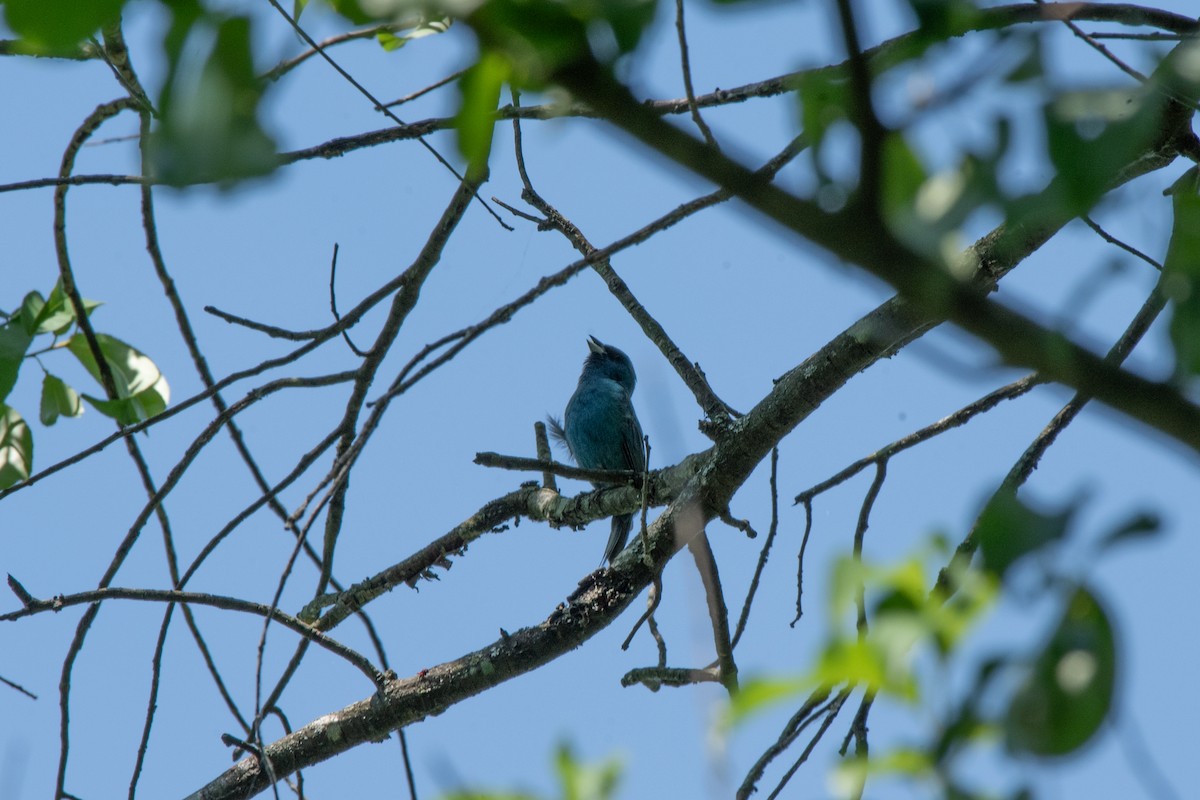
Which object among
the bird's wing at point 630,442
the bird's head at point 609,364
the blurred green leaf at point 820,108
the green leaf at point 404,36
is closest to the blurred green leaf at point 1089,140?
the blurred green leaf at point 820,108

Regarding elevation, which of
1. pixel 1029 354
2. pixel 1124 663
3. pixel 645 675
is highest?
pixel 645 675

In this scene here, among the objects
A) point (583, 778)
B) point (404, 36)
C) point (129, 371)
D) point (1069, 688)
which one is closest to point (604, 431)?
point (129, 371)

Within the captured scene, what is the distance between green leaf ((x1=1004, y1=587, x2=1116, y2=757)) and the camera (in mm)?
912

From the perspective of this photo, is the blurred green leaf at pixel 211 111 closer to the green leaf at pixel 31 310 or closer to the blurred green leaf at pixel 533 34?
the blurred green leaf at pixel 533 34

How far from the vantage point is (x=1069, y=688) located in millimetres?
919

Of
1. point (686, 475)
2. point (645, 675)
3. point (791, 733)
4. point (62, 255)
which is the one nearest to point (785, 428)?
point (686, 475)

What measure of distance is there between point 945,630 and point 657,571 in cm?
262

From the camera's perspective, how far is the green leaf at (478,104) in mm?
875

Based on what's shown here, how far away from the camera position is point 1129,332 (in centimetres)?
320

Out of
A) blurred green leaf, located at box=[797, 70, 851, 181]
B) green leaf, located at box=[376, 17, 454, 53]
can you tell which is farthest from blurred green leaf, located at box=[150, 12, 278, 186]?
green leaf, located at box=[376, 17, 454, 53]

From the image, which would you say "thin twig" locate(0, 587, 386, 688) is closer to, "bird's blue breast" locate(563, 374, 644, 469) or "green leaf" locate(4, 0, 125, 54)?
"green leaf" locate(4, 0, 125, 54)

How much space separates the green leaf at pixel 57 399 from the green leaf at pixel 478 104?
10.0 ft

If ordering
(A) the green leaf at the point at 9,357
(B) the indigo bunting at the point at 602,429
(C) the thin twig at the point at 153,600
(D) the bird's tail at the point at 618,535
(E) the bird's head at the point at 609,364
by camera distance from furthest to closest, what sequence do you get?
(E) the bird's head at the point at 609,364 → (B) the indigo bunting at the point at 602,429 → (D) the bird's tail at the point at 618,535 → (C) the thin twig at the point at 153,600 → (A) the green leaf at the point at 9,357

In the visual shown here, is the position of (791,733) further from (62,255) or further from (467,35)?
(62,255)
